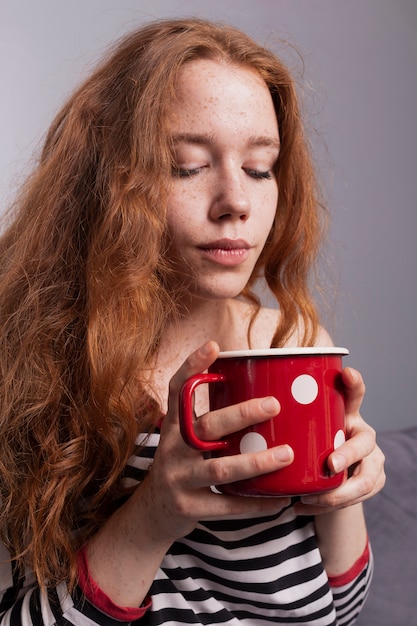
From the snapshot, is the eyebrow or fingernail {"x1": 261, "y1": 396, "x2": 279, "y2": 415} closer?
fingernail {"x1": 261, "y1": 396, "x2": 279, "y2": 415}

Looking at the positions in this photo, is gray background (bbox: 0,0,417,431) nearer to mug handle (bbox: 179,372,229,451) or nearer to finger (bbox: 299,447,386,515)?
finger (bbox: 299,447,386,515)

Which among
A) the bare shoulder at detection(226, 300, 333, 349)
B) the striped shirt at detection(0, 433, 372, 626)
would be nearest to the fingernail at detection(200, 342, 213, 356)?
the striped shirt at detection(0, 433, 372, 626)

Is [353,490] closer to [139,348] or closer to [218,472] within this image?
[218,472]

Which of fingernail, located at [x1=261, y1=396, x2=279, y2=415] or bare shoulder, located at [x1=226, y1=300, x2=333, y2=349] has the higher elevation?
fingernail, located at [x1=261, y1=396, x2=279, y2=415]

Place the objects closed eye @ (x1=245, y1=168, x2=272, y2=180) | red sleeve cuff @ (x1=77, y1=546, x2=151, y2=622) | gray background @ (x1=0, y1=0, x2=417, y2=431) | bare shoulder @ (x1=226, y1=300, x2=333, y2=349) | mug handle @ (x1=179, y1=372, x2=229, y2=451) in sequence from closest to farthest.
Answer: mug handle @ (x1=179, y1=372, x2=229, y2=451) < red sleeve cuff @ (x1=77, y1=546, x2=151, y2=622) < closed eye @ (x1=245, y1=168, x2=272, y2=180) < bare shoulder @ (x1=226, y1=300, x2=333, y2=349) < gray background @ (x1=0, y1=0, x2=417, y2=431)

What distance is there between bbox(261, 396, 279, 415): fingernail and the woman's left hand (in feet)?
0.23

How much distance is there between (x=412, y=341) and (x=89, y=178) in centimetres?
116

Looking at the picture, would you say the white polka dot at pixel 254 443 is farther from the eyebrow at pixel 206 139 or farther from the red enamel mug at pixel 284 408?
the eyebrow at pixel 206 139

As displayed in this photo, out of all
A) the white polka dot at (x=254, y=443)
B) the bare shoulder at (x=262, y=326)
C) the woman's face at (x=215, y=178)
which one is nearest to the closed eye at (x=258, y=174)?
the woman's face at (x=215, y=178)

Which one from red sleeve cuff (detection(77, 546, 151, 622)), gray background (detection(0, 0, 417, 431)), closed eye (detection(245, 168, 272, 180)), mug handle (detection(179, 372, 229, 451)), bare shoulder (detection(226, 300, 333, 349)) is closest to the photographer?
mug handle (detection(179, 372, 229, 451))

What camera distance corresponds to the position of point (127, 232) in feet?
2.78

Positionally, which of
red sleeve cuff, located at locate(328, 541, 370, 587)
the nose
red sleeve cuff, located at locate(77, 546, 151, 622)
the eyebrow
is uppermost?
the eyebrow

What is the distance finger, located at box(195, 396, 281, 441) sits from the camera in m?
0.64

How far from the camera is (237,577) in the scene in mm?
841
